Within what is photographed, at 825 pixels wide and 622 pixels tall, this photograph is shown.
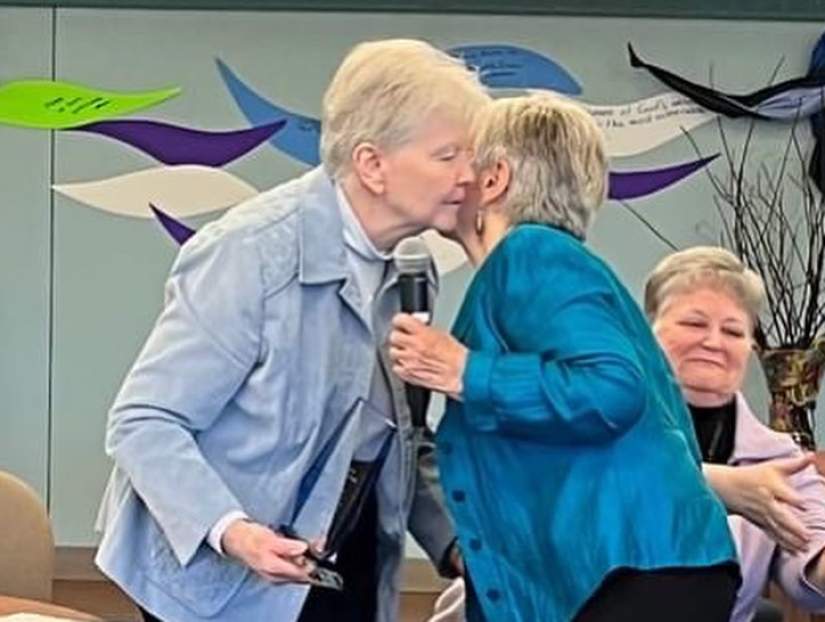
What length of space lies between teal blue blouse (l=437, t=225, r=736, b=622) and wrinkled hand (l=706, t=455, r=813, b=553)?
40 cm

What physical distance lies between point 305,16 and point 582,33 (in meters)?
1.03

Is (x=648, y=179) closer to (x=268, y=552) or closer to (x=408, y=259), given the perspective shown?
(x=408, y=259)

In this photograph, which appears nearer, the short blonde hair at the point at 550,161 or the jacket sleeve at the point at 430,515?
the short blonde hair at the point at 550,161

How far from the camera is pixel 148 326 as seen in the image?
5641mm

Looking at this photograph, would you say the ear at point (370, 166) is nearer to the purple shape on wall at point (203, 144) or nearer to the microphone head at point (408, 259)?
the microphone head at point (408, 259)

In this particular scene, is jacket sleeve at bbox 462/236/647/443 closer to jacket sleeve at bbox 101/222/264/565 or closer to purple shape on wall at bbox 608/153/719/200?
jacket sleeve at bbox 101/222/264/565

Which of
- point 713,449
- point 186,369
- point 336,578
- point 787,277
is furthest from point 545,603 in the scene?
point 787,277

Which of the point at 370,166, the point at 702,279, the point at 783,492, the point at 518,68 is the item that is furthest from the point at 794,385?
the point at 370,166

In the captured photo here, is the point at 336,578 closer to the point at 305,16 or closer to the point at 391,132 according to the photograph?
the point at 391,132

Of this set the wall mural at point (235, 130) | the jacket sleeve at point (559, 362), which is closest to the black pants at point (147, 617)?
the jacket sleeve at point (559, 362)

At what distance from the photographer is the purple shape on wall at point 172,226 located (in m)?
5.63

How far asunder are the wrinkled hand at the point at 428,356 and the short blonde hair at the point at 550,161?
18 centimetres

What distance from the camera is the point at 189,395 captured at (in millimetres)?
1893

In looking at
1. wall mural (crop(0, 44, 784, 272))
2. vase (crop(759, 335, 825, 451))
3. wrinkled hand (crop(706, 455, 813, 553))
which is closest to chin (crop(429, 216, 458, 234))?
wrinkled hand (crop(706, 455, 813, 553))
